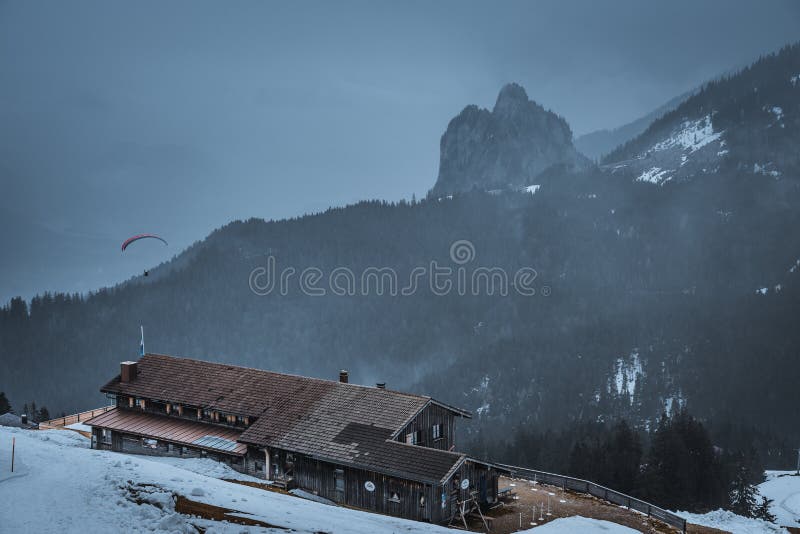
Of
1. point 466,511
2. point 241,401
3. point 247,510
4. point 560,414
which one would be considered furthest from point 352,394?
point 560,414

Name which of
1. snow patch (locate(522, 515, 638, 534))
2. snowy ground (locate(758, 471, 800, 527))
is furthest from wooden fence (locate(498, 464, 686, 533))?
snowy ground (locate(758, 471, 800, 527))

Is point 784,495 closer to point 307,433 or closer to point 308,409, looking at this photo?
point 308,409

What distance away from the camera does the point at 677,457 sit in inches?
2756

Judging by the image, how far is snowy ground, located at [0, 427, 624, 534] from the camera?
29.4 meters

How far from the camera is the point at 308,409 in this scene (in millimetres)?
50219

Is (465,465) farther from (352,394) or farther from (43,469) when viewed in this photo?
(43,469)

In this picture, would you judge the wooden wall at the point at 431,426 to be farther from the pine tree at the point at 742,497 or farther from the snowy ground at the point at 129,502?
the pine tree at the point at 742,497

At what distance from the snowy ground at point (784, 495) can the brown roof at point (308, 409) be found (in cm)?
4042

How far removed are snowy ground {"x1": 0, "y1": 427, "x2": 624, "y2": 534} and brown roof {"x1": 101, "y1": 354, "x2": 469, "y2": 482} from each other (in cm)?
554

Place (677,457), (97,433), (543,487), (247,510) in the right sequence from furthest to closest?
(677,457) → (97,433) → (543,487) → (247,510)

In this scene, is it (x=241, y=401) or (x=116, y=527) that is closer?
(x=116, y=527)

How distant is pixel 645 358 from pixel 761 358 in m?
29.4

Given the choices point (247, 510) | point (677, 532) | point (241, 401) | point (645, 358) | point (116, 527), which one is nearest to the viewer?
point (116, 527)

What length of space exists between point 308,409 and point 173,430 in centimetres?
1201
